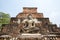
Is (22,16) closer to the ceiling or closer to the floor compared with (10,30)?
closer to the ceiling

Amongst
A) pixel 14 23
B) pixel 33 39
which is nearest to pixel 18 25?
pixel 14 23

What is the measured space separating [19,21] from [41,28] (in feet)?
7.20

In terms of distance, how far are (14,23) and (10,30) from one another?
0.95m

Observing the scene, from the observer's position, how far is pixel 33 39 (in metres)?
12.8

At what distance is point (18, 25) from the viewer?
16141 mm

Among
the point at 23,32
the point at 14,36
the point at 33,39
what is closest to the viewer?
the point at 33,39

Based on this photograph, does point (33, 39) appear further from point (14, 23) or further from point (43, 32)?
point (14, 23)

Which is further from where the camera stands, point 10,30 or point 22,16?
point 22,16

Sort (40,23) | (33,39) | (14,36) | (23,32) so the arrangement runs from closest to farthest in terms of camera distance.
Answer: (33,39) → (23,32) → (14,36) → (40,23)

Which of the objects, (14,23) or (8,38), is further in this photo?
(14,23)

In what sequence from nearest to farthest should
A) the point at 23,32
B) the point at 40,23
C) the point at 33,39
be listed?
the point at 33,39, the point at 23,32, the point at 40,23

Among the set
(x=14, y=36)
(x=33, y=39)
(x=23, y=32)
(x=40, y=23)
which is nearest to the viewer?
(x=33, y=39)

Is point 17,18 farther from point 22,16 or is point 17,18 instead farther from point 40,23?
point 40,23

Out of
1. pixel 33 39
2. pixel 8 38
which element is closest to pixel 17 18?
pixel 8 38
